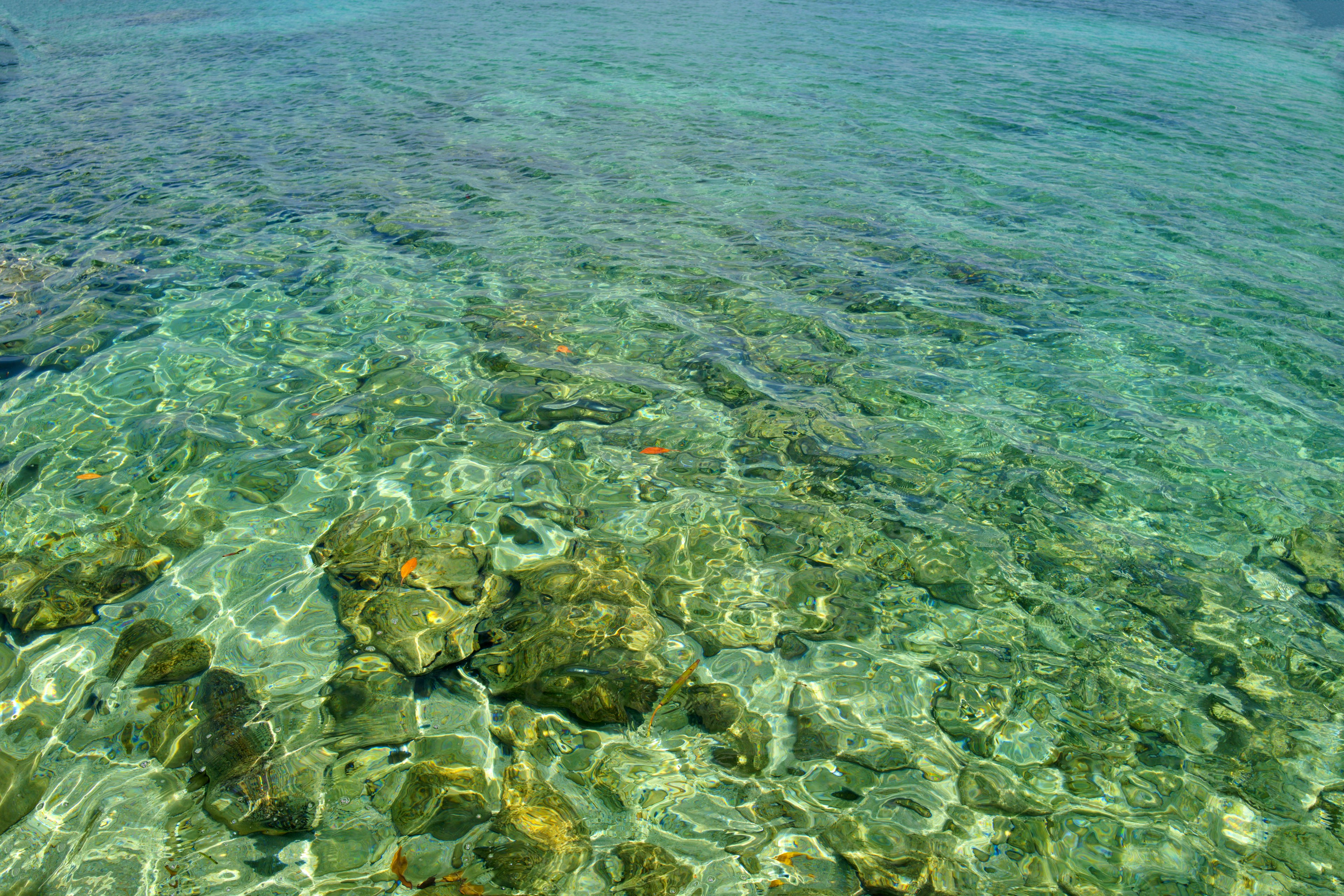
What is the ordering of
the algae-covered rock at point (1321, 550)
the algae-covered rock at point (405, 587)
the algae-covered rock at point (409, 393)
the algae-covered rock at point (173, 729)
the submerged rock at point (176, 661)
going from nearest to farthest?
the algae-covered rock at point (173, 729)
the submerged rock at point (176, 661)
the algae-covered rock at point (405, 587)
the algae-covered rock at point (1321, 550)
the algae-covered rock at point (409, 393)

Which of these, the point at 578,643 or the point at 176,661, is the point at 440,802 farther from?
the point at 176,661

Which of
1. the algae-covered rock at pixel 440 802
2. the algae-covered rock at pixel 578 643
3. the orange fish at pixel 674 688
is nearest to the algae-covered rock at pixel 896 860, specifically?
the orange fish at pixel 674 688

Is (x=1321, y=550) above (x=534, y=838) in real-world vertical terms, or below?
above

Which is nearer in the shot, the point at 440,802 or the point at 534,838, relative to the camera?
the point at 534,838

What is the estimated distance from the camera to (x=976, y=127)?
38.9 ft

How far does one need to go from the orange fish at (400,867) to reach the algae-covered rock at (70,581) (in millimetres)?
2036

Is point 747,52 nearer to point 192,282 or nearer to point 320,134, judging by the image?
point 320,134

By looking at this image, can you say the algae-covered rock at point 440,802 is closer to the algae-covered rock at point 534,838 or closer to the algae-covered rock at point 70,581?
the algae-covered rock at point 534,838

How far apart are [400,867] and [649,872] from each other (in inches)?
32.6

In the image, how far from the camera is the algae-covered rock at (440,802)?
8.62 feet

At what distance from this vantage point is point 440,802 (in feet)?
8.88

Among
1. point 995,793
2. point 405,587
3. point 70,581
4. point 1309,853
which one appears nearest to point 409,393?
point 405,587

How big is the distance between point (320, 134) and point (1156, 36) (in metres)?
20.2

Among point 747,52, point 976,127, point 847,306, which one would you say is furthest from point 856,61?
point 847,306
